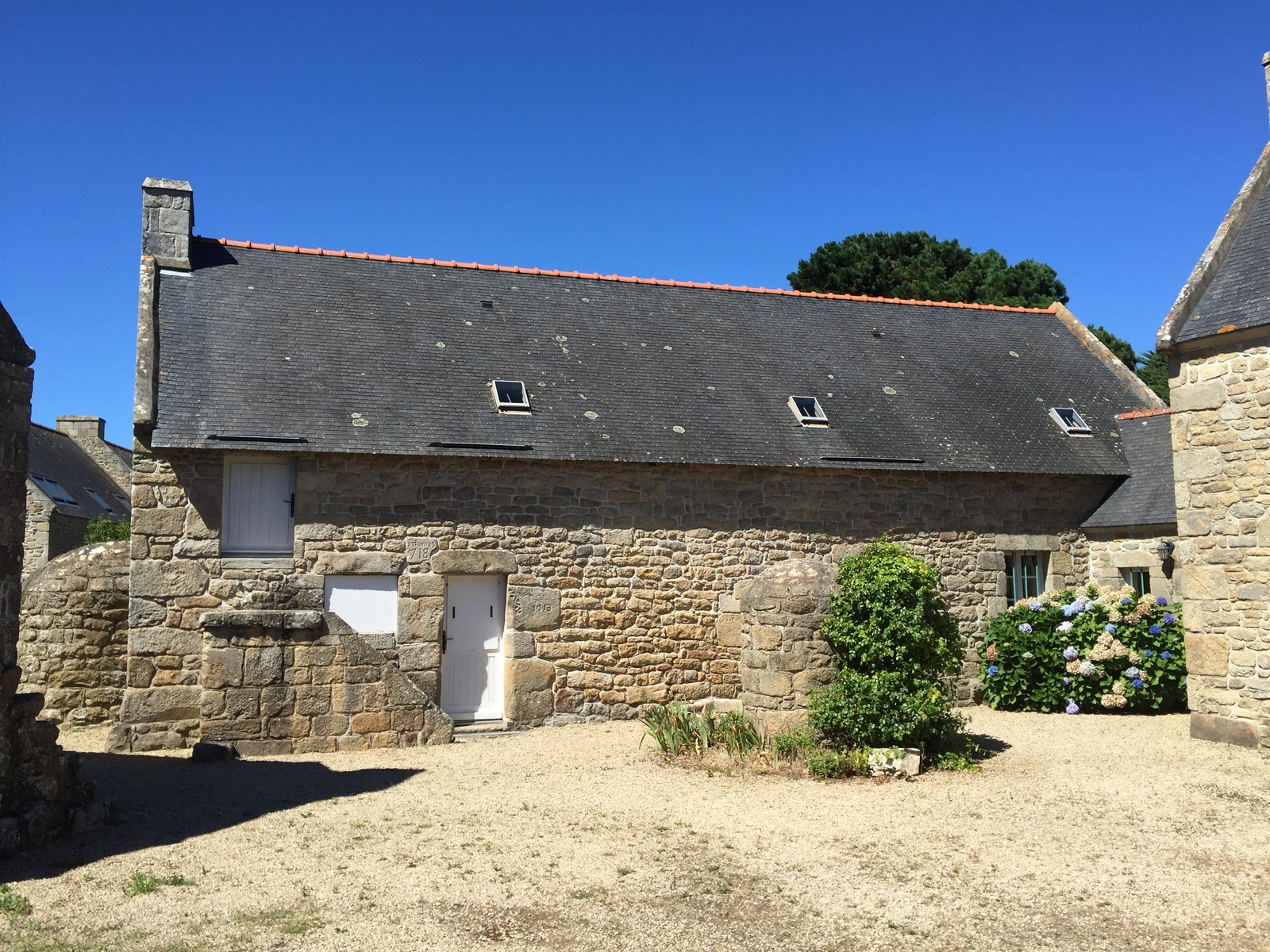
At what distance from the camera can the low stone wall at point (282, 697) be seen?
9.64 metres

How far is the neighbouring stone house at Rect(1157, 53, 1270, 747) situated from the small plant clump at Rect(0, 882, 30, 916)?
9385 millimetres

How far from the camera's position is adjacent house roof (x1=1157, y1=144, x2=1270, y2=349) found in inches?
372

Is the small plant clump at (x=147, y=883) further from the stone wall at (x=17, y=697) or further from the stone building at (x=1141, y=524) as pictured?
the stone building at (x=1141, y=524)

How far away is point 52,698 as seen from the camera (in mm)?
10734

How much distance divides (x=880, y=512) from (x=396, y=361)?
6.15m

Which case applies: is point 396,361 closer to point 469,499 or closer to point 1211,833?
point 469,499

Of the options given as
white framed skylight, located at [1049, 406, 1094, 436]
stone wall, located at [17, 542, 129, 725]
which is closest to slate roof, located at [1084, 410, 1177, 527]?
white framed skylight, located at [1049, 406, 1094, 436]

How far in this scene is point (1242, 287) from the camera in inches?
382

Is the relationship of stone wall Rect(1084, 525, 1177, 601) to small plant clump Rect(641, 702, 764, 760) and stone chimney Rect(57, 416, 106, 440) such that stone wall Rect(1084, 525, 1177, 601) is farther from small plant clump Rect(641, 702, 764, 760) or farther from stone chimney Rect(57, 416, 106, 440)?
stone chimney Rect(57, 416, 106, 440)

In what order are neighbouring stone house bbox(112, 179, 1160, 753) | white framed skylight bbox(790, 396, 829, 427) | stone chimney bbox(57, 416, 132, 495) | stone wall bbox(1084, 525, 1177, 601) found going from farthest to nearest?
stone chimney bbox(57, 416, 132, 495) < white framed skylight bbox(790, 396, 829, 427) < stone wall bbox(1084, 525, 1177, 601) < neighbouring stone house bbox(112, 179, 1160, 753)

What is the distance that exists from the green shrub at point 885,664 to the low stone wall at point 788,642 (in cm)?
10

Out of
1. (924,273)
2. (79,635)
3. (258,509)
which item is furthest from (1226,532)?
(924,273)

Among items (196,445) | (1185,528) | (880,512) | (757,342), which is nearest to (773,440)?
(880,512)

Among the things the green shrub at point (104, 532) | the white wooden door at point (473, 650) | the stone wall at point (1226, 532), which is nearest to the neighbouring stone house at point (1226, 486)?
the stone wall at point (1226, 532)
